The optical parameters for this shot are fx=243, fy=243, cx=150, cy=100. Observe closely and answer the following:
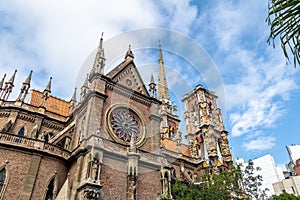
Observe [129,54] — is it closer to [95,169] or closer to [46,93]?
[46,93]

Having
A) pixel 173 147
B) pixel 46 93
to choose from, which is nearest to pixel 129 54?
pixel 46 93

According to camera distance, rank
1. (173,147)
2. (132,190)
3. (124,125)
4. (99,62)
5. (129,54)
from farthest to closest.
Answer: (173,147) → (129,54) → (99,62) → (124,125) → (132,190)

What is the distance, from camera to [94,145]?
58.4 feet

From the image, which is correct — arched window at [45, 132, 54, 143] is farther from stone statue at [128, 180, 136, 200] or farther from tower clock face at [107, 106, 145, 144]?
stone statue at [128, 180, 136, 200]

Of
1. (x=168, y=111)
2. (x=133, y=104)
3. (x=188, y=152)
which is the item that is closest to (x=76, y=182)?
(x=133, y=104)

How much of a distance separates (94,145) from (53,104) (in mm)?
15317

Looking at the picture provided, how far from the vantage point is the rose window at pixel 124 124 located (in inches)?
864

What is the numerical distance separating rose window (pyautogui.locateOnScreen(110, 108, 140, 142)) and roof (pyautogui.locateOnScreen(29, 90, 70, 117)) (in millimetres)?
10236

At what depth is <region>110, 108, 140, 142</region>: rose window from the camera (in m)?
21.9

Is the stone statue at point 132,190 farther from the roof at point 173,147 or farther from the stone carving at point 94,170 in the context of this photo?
the roof at point 173,147

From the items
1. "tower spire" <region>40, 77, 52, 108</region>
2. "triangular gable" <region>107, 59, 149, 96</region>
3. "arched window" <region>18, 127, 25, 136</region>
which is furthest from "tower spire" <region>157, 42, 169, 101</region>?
"arched window" <region>18, 127, 25, 136</region>

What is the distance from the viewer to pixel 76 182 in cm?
1686

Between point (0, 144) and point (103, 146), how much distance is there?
705cm

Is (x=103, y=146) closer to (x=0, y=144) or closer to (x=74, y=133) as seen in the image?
(x=74, y=133)
